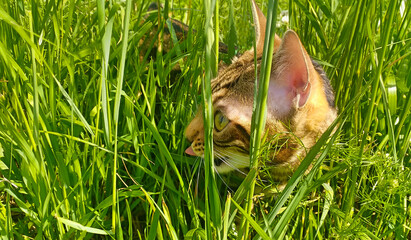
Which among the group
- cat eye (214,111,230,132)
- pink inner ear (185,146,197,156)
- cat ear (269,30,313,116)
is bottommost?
pink inner ear (185,146,197,156)

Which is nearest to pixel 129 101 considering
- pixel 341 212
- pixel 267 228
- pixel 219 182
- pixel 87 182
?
pixel 87 182

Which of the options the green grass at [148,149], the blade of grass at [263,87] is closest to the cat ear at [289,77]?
the green grass at [148,149]

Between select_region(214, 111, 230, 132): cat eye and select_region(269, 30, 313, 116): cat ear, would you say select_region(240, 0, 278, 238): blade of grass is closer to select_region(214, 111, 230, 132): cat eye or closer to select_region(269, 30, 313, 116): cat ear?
select_region(269, 30, 313, 116): cat ear

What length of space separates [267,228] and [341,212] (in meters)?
0.40

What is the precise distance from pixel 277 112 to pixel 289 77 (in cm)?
14

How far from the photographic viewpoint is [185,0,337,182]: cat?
150 centimetres

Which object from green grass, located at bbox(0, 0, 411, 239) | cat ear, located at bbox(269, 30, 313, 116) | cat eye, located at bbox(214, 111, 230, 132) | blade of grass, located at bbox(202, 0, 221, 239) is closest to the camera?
blade of grass, located at bbox(202, 0, 221, 239)

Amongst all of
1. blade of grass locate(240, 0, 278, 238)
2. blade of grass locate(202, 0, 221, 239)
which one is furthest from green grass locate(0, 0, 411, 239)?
blade of grass locate(240, 0, 278, 238)

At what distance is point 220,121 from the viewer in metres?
A: 1.70

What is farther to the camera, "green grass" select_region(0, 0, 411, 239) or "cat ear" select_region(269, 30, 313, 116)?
"cat ear" select_region(269, 30, 313, 116)

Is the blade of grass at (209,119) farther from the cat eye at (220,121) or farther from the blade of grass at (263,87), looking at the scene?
the cat eye at (220,121)

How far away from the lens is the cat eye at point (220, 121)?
1680 millimetres

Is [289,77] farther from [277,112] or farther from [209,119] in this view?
[209,119]

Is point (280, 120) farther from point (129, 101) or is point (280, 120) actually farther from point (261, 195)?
point (129, 101)
